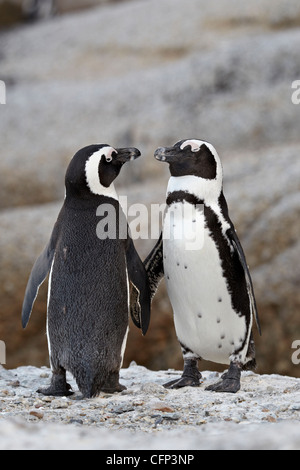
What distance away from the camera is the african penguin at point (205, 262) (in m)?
3.46

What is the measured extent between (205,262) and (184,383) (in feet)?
1.99

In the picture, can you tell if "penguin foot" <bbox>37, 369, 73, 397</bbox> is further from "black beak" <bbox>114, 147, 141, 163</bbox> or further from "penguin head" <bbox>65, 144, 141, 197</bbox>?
"black beak" <bbox>114, 147, 141, 163</bbox>

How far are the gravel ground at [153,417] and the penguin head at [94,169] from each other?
2.86ft

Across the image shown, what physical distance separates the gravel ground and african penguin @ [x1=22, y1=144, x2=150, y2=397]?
14cm

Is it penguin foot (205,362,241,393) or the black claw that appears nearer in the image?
penguin foot (205,362,241,393)

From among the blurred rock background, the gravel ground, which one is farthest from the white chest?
the blurred rock background

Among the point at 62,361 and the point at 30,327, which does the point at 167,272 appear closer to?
the point at 62,361

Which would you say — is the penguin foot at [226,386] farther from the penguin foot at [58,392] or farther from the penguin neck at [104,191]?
the penguin neck at [104,191]

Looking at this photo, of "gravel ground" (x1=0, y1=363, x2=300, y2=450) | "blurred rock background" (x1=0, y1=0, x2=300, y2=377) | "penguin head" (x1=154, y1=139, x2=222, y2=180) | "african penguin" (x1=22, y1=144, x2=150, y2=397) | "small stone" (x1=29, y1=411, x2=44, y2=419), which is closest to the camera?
"gravel ground" (x1=0, y1=363, x2=300, y2=450)

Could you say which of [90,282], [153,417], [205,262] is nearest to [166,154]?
[205,262]

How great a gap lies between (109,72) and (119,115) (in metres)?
2.68

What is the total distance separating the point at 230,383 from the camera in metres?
3.53

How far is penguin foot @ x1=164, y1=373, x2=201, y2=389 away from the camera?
3.64m

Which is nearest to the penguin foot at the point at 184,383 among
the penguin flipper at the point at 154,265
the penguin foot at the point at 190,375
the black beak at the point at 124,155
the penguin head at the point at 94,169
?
the penguin foot at the point at 190,375
